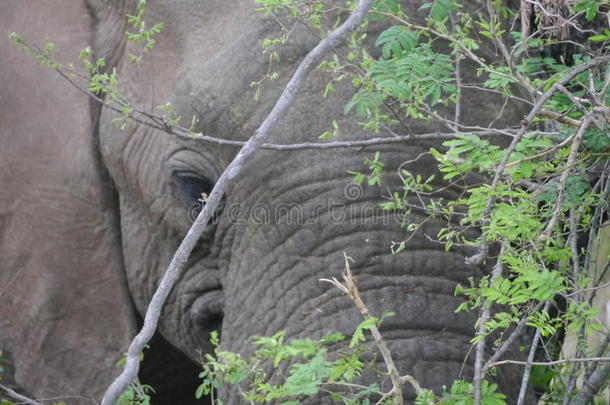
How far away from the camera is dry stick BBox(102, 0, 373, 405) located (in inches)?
88.5

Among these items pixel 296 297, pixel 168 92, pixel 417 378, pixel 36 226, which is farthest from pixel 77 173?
pixel 417 378

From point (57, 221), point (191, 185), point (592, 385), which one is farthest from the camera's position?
point (57, 221)

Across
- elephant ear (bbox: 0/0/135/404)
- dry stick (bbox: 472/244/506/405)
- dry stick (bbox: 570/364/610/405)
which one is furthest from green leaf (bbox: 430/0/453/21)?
elephant ear (bbox: 0/0/135/404)

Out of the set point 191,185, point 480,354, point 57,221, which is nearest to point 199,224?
point 480,354

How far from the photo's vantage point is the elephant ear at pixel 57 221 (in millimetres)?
3580

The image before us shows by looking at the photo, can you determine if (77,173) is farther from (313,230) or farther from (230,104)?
(313,230)

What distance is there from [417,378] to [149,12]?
1261 mm

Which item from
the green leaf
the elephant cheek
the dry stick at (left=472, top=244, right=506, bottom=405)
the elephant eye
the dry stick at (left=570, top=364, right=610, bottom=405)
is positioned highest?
the green leaf

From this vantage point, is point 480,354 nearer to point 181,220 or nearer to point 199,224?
point 199,224

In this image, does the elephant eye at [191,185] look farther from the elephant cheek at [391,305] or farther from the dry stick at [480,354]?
the dry stick at [480,354]

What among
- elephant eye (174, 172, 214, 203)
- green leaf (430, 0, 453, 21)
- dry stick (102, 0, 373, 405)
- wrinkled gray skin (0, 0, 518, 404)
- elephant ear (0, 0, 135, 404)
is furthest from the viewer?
elephant ear (0, 0, 135, 404)

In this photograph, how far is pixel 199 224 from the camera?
2.31 m

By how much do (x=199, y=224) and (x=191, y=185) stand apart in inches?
39.9

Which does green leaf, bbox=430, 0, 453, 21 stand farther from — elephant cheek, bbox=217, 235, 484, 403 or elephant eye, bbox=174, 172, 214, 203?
elephant eye, bbox=174, 172, 214, 203
